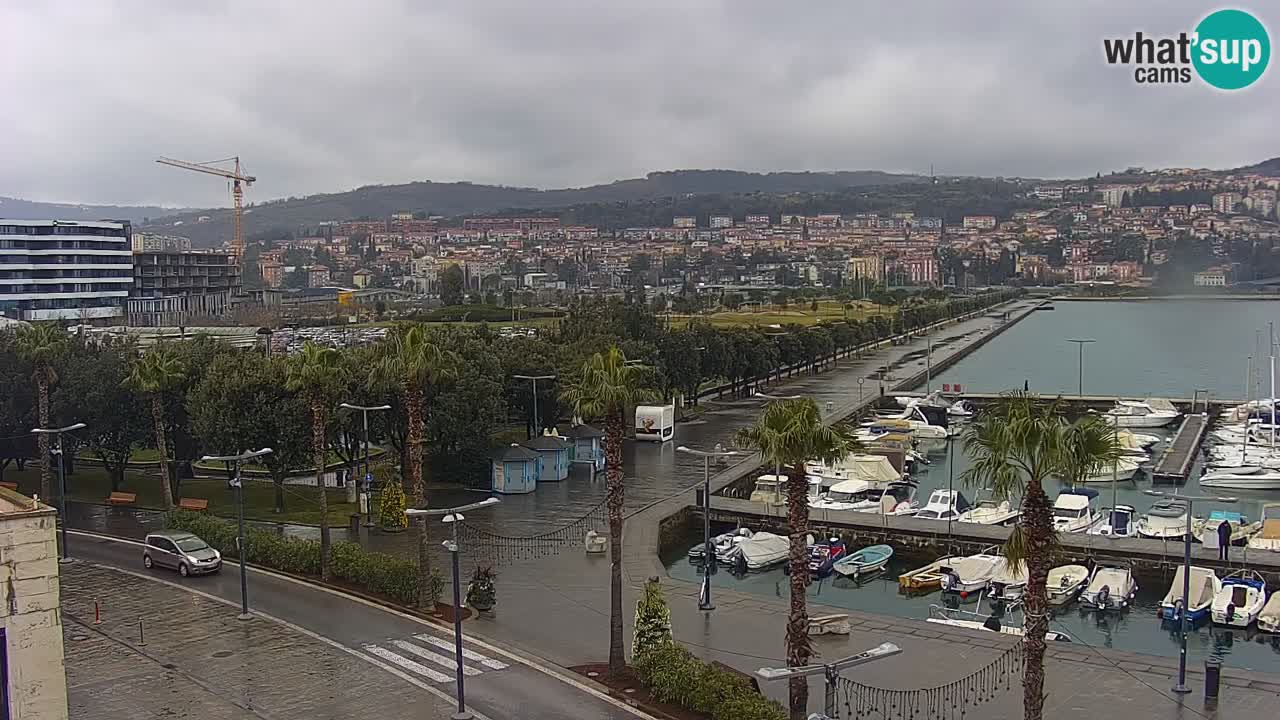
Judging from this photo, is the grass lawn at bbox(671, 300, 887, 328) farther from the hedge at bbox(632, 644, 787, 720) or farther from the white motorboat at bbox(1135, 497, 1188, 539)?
the hedge at bbox(632, 644, 787, 720)

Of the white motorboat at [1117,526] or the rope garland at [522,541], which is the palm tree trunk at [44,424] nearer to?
the rope garland at [522,541]

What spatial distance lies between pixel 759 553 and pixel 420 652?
46.4ft

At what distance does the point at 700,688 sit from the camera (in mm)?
18500

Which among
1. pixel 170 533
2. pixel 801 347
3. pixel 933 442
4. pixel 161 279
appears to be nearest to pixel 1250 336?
pixel 801 347

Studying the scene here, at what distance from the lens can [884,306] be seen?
168m

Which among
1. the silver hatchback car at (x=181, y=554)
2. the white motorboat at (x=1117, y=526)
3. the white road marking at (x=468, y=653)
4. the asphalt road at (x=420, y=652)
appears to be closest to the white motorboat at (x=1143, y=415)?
the white motorboat at (x=1117, y=526)

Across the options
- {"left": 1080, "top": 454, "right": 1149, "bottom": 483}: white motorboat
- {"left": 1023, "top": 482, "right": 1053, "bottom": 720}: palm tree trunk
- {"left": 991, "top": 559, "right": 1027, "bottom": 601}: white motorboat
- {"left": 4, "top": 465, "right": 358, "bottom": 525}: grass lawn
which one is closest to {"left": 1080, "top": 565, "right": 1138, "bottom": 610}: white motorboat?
{"left": 991, "top": 559, "right": 1027, "bottom": 601}: white motorboat

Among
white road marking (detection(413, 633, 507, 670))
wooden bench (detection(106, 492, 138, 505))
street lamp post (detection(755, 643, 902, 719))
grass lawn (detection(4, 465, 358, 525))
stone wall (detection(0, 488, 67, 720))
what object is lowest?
grass lawn (detection(4, 465, 358, 525))

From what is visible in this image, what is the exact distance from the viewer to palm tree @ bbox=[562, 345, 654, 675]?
2088 cm

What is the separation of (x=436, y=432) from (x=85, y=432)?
42.2 ft

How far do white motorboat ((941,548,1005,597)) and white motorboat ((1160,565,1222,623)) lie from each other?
172 inches

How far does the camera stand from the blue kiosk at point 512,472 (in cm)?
4059

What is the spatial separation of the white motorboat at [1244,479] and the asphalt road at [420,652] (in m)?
38.0

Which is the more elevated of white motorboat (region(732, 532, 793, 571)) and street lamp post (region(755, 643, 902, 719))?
street lamp post (region(755, 643, 902, 719))
